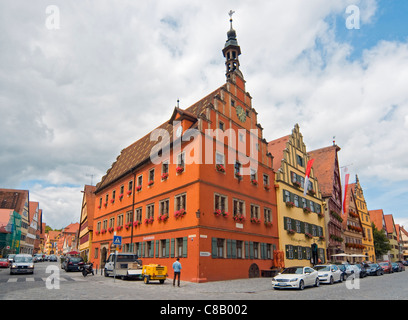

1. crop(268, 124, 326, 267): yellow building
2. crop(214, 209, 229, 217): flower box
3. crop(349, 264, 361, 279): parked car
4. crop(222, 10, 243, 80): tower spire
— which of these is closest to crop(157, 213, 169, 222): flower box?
crop(214, 209, 229, 217): flower box

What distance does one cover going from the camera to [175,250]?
26094 mm

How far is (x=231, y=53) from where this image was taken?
33.8m

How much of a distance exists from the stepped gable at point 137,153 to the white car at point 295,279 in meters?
14.3

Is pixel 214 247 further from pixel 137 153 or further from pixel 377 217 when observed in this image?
pixel 377 217

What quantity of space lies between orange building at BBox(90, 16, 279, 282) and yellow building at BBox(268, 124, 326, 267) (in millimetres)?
1620

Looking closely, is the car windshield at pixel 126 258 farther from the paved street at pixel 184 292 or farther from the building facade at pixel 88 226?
the building facade at pixel 88 226

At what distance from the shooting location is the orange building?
82.3 feet

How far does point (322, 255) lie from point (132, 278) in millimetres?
25078

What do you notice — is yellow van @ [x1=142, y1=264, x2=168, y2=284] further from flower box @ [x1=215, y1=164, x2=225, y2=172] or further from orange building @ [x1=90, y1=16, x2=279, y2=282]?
flower box @ [x1=215, y1=164, x2=225, y2=172]

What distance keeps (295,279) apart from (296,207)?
19270mm
